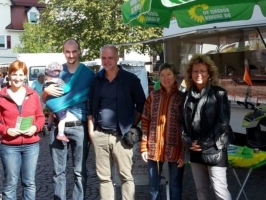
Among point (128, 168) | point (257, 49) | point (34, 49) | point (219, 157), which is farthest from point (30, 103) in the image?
point (34, 49)

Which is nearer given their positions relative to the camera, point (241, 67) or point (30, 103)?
point (30, 103)

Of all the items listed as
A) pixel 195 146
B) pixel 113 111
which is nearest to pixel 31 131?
pixel 113 111

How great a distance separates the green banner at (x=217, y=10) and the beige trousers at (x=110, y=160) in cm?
252

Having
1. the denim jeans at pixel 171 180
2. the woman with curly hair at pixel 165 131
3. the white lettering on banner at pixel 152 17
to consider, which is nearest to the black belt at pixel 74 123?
the woman with curly hair at pixel 165 131

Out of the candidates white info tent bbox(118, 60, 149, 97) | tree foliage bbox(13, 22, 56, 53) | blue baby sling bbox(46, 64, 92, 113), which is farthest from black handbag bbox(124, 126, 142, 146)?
tree foliage bbox(13, 22, 56, 53)

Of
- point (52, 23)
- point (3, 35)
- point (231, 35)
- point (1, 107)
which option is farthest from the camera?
point (3, 35)

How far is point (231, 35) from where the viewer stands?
9102 mm

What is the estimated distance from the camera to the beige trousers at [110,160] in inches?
179

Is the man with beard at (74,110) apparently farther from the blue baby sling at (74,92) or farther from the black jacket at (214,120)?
the black jacket at (214,120)

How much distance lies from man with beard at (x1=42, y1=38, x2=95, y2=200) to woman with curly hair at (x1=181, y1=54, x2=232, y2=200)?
1088mm

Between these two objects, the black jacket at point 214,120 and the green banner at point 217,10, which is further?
the green banner at point 217,10

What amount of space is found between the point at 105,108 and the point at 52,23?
740 inches

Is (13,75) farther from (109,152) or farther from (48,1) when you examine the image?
(48,1)

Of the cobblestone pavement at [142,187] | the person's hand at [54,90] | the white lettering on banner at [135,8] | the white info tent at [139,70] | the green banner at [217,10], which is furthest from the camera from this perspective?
the white info tent at [139,70]
